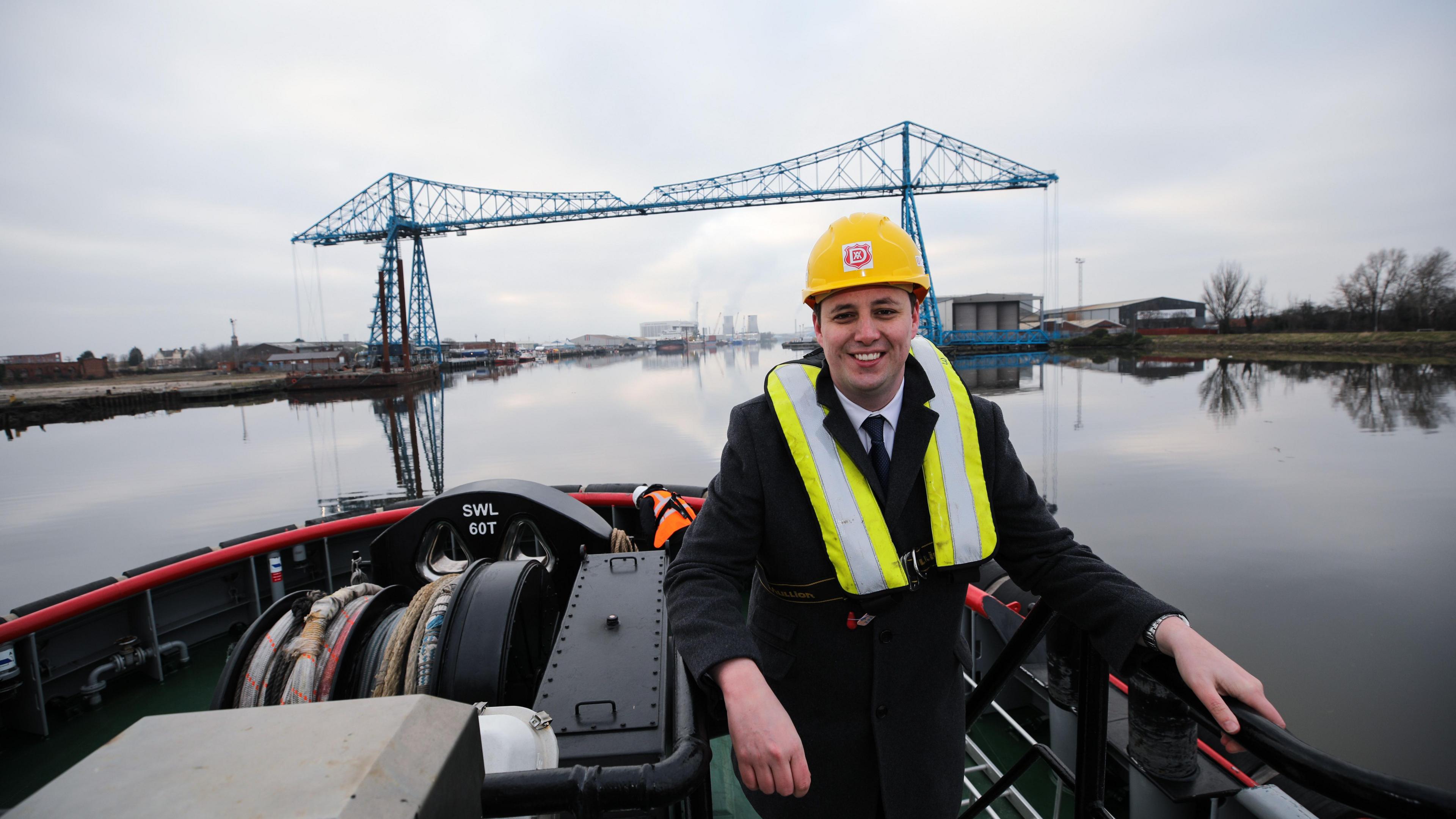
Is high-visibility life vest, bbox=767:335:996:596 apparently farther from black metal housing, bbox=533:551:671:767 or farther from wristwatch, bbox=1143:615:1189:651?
black metal housing, bbox=533:551:671:767

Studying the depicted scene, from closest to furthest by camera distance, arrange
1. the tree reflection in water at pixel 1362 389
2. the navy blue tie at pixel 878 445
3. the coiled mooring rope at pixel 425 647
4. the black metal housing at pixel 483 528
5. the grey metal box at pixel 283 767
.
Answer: the grey metal box at pixel 283 767
the navy blue tie at pixel 878 445
the coiled mooring rope at pixel 425 647
the black metal housing at pixel 483 528
the tree reflection in water at pixel 1362 389

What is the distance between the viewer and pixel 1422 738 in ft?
12.7

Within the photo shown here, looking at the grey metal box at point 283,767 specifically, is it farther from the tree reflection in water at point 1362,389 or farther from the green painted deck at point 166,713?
the tree reflection in water at point 1362,389

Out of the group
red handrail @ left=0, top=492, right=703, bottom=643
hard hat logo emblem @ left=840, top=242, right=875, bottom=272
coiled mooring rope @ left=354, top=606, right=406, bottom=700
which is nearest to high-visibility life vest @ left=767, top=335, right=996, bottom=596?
hard hat logo emblem @ left=840, top=242, right=875, bottom=272

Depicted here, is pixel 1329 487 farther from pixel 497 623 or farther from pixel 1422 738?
pixel 497 623

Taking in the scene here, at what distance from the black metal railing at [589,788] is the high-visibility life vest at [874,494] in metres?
0.52

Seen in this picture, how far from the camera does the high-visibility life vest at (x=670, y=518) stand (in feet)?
12.8

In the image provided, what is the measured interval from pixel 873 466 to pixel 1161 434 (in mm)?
16432

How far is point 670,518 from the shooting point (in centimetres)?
399

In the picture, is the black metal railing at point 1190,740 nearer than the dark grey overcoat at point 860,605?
Yes

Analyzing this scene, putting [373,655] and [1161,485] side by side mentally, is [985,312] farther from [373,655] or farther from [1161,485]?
[373,655]

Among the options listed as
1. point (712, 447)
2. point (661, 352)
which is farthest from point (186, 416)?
point (661, 352)

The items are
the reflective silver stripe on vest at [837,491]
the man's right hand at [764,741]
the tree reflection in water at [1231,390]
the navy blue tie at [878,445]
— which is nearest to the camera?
the man's right hand at [764,741]

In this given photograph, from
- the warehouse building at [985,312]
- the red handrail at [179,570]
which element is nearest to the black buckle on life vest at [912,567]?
the red handrail at [179,570]
